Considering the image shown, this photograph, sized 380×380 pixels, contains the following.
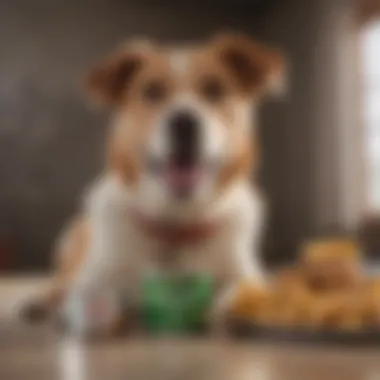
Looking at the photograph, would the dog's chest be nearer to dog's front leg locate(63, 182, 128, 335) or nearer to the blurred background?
dog's front leg locate(63, 182, 128, 335)

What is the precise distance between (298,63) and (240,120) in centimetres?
52

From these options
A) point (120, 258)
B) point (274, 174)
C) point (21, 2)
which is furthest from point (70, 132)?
point (120, 258)

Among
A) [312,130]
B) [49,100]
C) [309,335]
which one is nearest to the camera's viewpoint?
[309,335]

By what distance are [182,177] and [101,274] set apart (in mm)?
136

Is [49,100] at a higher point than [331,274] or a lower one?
higher

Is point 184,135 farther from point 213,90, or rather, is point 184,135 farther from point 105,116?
point 105,116

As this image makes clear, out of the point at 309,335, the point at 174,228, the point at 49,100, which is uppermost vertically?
the point at 49,100

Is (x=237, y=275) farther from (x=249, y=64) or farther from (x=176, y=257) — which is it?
(x=249, y=64)

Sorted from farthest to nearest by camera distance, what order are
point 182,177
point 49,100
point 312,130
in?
point 312,130 → point 49,100 → point 182,177

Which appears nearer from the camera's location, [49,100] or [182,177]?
[182,177]

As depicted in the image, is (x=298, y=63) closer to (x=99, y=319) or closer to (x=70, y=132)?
(x=70, y=132)

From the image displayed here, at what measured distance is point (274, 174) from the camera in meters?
1.43

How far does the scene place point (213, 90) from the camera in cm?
100

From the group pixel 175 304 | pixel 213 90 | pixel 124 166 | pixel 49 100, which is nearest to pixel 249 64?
pixel 213 90
